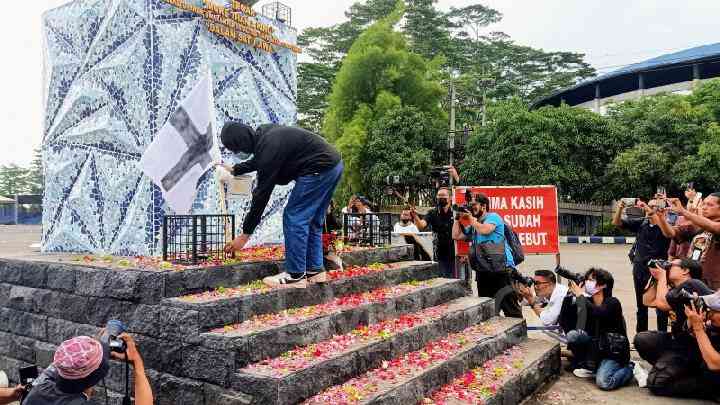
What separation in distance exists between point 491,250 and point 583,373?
1.50m

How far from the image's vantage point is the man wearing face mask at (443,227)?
711 cm

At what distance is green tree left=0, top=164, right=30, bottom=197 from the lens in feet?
181

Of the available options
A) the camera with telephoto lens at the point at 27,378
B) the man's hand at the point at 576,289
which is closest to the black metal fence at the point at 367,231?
the man's hand at the point at 576,289

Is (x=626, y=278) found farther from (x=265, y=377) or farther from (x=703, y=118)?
(x=703, y=118)

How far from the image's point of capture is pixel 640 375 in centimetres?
464

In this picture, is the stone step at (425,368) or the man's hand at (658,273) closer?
the stone step at (425,368)

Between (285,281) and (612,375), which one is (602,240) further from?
(285,281)

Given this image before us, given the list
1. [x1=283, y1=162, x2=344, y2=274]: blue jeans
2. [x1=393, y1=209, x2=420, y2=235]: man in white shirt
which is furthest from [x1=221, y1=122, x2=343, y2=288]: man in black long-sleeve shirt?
[x1=393, y1=209, x2=420, y2=235]: man in white shirt

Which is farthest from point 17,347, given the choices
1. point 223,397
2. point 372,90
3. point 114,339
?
point 372,90

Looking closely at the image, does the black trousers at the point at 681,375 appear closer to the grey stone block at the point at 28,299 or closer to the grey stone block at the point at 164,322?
the grey stone block at the point at 164,322

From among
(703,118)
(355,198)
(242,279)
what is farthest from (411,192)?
(242,279)

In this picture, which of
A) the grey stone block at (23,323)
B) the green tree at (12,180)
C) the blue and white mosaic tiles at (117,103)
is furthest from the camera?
the green tree at (12,180)

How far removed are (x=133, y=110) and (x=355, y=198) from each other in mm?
3338

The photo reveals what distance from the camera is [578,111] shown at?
22.4m
